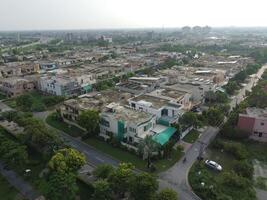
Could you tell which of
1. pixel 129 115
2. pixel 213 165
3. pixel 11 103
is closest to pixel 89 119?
pixel 129 115

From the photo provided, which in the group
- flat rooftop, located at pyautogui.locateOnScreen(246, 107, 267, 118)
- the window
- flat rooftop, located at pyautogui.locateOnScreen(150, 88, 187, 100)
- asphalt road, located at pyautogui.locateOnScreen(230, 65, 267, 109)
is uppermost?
flat rooftop, located at pyautogui.locateOnScreen(150, 88, 187, 100)

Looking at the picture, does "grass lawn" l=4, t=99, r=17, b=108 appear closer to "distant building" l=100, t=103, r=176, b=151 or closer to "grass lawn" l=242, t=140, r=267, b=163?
"distant building" l=100, t=103, r=176, b=151

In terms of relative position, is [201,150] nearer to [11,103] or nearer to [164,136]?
[164,136]

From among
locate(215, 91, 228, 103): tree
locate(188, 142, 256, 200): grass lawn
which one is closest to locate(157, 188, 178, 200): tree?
locate(188, 142, 256, 200): grass lawn

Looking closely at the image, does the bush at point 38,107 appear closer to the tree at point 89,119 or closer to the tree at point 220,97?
the tree at point 89,119

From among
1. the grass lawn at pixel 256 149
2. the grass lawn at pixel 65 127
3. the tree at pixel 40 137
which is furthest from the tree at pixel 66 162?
the grass lawn at pixel 256 149

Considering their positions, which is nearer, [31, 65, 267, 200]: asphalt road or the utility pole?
[31, 65, 267, 200]: asphalt road
